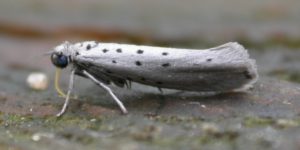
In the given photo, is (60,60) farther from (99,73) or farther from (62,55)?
(99,73)

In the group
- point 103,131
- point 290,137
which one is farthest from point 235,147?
point 103,131

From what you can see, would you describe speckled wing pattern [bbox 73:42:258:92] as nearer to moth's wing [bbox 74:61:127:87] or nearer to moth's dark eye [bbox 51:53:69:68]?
moth's wing [bbox 74:61:127:87]

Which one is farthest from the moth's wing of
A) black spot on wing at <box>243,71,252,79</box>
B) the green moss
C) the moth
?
the green moss

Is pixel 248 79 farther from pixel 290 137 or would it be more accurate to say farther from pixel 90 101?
pixel 90 101

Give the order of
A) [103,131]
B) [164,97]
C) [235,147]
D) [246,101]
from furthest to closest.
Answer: [164,97]
[246,101]
[103,131]
[235,147]

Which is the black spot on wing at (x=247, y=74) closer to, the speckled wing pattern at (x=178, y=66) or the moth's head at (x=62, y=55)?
the speckled wing pattern at (x=178, y=66)

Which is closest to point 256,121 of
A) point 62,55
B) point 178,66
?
point 178,66

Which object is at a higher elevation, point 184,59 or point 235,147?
point 184,59
